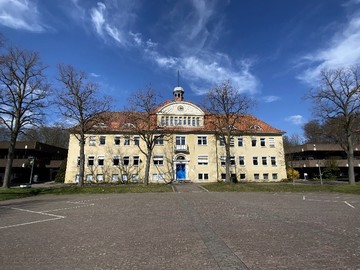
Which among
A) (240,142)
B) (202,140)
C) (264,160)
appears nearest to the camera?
(202,140)

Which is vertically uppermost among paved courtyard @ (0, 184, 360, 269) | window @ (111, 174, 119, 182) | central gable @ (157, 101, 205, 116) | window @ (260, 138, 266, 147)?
central gable @ (157, 101, 205, 116)

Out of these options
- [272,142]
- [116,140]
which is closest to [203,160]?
[272,142]

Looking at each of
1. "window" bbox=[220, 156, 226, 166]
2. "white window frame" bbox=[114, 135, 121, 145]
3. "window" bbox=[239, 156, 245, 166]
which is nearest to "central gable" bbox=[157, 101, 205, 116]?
"window" bbox=[220, 156, 226, 166]

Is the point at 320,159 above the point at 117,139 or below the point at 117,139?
below

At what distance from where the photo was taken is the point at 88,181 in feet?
126

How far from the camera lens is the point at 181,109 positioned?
4134 centimetres

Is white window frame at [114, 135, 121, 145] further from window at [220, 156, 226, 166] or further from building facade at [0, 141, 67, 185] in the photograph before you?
window at [220, 156, 226, 166]

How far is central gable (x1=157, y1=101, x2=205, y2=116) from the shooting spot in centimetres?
4091

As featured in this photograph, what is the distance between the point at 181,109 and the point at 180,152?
6929 mm

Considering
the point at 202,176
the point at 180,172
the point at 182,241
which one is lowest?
the point at 182,241

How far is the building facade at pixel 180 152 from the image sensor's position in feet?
128

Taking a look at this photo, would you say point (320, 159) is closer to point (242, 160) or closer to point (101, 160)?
point (242, 160)

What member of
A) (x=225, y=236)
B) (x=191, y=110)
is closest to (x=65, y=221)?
(x=225, y=236)

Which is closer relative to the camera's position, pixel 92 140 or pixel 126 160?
pixel 126 160
